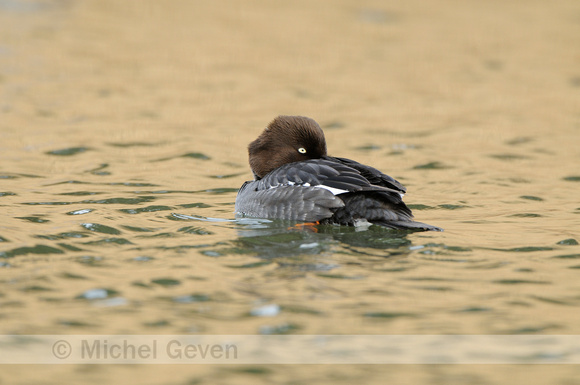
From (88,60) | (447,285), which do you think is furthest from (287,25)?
(447,285)

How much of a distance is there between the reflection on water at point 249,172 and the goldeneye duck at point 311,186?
19 centimetres

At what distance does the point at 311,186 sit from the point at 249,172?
323 cm

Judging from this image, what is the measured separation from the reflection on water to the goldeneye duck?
187mm

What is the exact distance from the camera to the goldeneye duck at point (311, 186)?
26.6 feet

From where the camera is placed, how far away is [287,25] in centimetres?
2022

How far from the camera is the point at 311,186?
849 centimetres

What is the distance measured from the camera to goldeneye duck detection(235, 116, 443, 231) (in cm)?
809

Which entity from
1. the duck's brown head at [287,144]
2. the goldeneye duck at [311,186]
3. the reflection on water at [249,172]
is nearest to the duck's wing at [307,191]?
the goldeneye duck at [311,186]

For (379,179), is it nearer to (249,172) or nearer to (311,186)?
(311,186)

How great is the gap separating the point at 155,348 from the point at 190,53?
13147 mm

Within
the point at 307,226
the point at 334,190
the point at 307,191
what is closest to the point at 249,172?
the point at 307,191

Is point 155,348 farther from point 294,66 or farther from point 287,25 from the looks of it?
point 287,25

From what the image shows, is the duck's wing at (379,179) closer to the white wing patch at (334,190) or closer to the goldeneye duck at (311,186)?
the goldeneye duck at (311,186)

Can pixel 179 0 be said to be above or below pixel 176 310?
above
